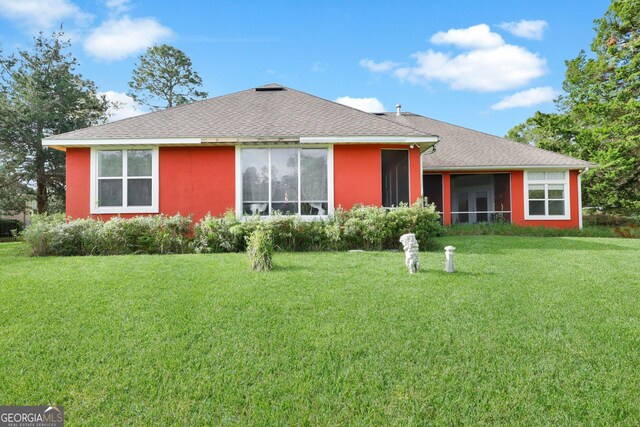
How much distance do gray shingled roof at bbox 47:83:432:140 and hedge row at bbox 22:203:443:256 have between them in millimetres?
2694

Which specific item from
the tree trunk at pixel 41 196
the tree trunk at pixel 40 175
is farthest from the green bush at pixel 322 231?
the tree trunk at pixel 41 196

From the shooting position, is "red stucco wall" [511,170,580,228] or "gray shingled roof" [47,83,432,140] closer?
"gray shingled roof" [47,83,432,140]

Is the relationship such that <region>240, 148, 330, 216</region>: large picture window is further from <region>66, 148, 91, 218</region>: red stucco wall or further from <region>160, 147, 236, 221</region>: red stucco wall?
<region>66, 148, 91, 218</region>: red stucco wall

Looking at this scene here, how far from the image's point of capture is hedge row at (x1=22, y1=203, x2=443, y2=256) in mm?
9406

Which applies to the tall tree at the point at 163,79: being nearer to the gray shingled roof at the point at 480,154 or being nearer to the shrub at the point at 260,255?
the gray shingled roof at the point at 480,154

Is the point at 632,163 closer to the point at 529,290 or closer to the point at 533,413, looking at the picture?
the point at 529,290

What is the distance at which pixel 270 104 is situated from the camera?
1366 cm

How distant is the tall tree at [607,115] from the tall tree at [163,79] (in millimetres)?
26167

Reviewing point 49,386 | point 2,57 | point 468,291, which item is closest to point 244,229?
point 468,291

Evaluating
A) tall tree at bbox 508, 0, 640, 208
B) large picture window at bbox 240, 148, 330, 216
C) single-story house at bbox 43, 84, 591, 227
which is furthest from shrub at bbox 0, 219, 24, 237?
tall tree at bbox 508, 0, 640, 208

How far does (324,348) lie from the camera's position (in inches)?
146

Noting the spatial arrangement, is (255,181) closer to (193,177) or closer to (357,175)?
(193,177)

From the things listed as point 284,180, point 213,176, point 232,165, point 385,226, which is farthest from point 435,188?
point 213,176

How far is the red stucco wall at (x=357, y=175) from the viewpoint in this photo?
11266 millimetres
